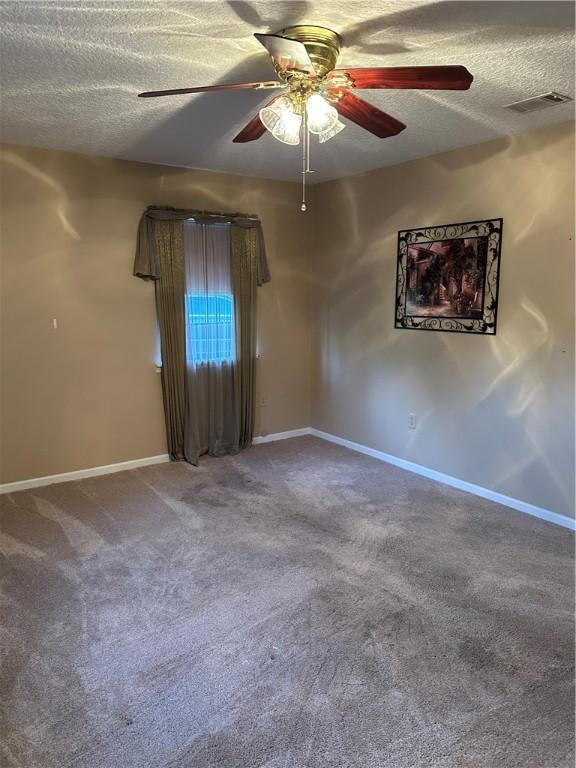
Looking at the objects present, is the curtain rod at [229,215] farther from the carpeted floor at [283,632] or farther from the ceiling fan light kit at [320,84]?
the carpeted floor at [283,632]

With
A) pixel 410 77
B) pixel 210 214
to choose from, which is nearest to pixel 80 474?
pixel 210 214

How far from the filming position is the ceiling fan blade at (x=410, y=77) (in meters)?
1.74

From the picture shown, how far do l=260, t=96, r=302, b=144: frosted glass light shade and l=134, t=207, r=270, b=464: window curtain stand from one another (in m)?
2.13

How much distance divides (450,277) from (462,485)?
5.05 feet

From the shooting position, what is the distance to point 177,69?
2.37 meters

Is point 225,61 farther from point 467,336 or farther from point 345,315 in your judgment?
point 345,315

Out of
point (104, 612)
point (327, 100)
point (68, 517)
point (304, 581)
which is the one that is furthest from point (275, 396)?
point (327, 100)

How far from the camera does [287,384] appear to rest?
5.16 metres

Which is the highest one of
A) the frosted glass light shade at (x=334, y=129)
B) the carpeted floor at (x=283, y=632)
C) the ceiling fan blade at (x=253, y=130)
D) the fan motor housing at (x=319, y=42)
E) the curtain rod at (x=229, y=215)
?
the fan motor housing at (x=319, y=42)

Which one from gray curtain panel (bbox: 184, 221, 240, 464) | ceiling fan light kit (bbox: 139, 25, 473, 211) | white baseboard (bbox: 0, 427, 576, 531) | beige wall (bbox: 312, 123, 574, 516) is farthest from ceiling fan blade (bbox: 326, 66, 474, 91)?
white baseboard (bbox: 0, 427, 576, 531)

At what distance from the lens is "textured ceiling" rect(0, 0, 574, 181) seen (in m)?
1.89

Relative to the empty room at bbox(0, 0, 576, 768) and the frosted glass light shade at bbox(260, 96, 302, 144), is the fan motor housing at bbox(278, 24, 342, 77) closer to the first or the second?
the empty room at bbox(0, 0, 576, 768)

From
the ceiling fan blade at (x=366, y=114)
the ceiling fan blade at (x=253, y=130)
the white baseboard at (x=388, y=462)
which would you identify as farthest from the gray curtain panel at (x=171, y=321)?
the ceiling fan blade at (x=366, y=114)

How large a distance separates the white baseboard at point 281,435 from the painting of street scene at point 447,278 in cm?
176
